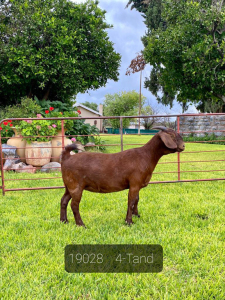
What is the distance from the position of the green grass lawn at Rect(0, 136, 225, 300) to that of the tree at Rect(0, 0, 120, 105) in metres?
8.45

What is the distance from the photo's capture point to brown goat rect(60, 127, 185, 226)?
3.04m

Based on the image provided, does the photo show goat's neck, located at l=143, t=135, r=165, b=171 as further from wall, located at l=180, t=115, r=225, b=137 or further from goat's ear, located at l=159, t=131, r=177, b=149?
wall, located at l=180, t=115, r=225, b=137

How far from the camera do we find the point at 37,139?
7.61 metres

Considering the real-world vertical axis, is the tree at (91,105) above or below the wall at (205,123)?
above

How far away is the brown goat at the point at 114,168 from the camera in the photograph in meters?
3.04

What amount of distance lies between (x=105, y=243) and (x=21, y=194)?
2.95m

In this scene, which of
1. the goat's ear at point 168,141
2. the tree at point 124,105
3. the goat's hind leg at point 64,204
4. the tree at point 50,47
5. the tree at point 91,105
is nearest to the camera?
the goat's ear at point 168,141

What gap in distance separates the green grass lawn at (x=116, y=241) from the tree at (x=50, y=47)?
8446 mm

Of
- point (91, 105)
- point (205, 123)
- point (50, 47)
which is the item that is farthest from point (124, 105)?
point (50, 47)

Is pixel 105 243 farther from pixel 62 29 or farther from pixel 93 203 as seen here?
pixel 62 29

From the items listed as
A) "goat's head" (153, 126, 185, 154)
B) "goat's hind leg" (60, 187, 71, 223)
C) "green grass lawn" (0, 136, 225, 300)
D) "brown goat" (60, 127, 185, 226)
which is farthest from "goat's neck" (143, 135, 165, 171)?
"goat's hind leg" (60, 187, 71, 223)

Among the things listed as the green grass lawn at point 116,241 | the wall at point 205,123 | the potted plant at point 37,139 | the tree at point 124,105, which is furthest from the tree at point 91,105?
the green grass lawn at point 116,241

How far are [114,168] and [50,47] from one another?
10.2 meters

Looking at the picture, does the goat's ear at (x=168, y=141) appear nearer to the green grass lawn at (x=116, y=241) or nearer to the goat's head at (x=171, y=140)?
the goat's head at (x=171, y=140)
